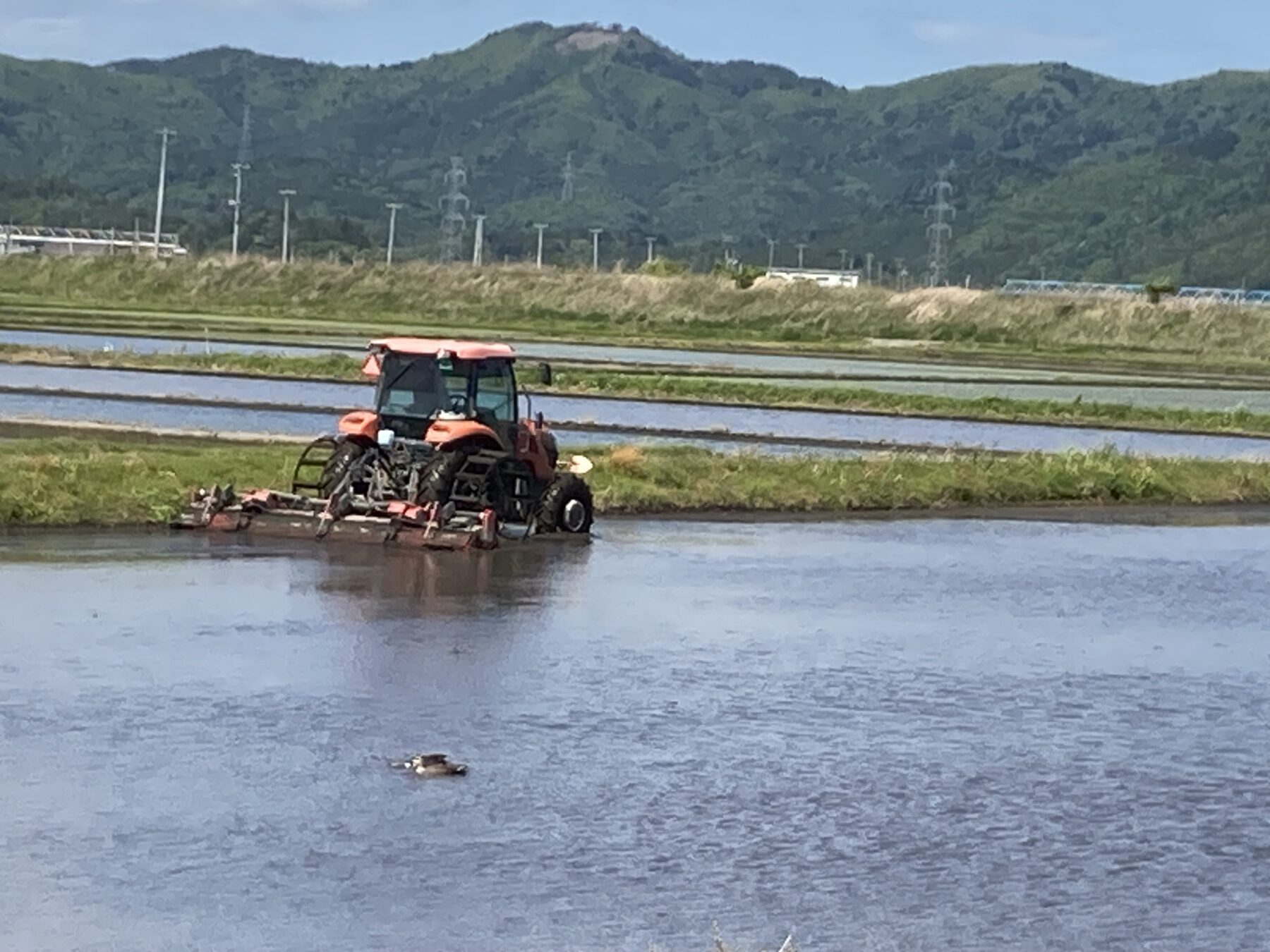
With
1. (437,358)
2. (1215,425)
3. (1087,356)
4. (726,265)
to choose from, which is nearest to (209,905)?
(437,358)

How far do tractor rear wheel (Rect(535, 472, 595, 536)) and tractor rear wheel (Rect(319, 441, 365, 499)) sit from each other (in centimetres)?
192

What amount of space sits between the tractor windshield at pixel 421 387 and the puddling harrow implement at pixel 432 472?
0.01 meters

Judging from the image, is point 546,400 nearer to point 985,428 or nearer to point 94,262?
point 985,428

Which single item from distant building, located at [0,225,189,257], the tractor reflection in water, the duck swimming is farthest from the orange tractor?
distant building, located at [0,225,189,257]

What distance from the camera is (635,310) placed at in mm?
100938

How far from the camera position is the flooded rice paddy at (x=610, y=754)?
11.8m

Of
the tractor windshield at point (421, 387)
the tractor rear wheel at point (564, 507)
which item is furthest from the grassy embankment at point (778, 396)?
the tractor windshield at point (421, 387)

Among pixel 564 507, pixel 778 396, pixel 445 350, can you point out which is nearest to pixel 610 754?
pixel 564 507

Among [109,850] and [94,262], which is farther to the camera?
[94,262]

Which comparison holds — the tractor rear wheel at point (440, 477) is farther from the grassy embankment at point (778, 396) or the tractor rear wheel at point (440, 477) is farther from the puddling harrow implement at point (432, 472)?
the grassy embankment at point (778, 396)

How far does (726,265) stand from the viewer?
131 metres

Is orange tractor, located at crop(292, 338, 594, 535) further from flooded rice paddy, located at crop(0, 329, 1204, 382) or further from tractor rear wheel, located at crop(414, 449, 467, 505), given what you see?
flooded rice paddy, located at crop(0, 329, 1204, 382)

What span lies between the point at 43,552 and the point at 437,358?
472 centimetres

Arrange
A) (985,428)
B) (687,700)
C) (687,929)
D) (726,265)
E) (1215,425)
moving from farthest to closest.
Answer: (726,265)
(1215,425)
(985,428)
(687,700)
(687,929)
